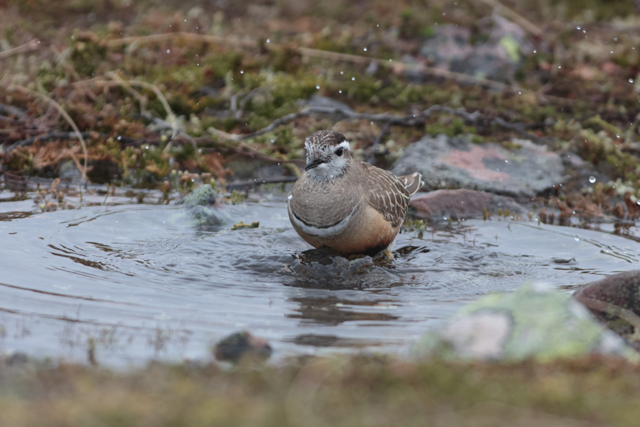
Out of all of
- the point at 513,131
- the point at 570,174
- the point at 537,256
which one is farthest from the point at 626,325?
the point at 513,131

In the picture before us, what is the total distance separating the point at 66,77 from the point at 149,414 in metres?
11.2

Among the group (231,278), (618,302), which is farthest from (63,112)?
(618,302)

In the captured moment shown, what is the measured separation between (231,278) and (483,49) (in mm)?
11193

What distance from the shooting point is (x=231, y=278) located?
764cm

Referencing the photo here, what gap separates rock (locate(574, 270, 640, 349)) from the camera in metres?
5.96

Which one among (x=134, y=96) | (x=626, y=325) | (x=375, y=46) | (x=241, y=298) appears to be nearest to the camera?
(x=626, y=325)

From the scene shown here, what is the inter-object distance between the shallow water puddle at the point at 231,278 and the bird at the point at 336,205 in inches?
11.9

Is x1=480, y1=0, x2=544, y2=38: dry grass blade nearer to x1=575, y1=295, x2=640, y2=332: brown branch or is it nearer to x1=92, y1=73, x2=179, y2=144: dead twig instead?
x1=92, y1=73, x2=179, y2=144: dead twig

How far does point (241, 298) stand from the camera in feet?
22.6

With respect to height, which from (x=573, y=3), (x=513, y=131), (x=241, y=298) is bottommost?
(x=241, y=298)

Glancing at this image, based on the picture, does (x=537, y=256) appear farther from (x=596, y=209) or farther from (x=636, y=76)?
(x=636, y=76)

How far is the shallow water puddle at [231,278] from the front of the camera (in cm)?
564

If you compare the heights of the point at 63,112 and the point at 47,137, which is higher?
the point at 63,112

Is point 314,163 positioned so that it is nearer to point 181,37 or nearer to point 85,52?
point 85,52
